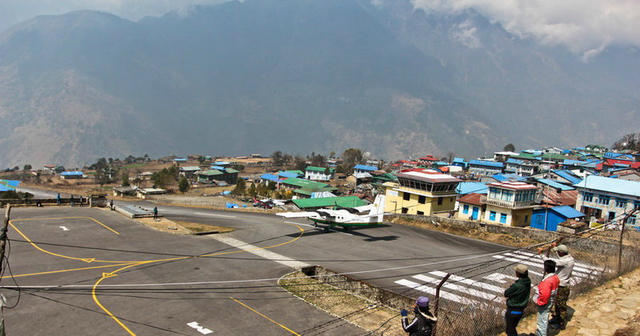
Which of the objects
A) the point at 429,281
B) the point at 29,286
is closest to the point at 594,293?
the point at 429,281

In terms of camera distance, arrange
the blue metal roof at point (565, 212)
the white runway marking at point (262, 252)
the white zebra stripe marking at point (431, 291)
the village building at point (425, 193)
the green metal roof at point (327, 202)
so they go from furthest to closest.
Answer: the green metal roof at point (327, 202)
the blue metal roof at point (565, 212)
the village building at point (425, 193)
the white runway marking at point (262, 252)
the white zebra stripe marking at point (431, 291)

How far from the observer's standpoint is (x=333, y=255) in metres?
30.8

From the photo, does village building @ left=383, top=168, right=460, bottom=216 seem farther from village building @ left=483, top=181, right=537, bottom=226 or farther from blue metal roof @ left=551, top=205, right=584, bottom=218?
blue metal roof @ left=551, top=205, right=584, bottom=218

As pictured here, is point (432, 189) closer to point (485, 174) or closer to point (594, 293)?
point (594, 293)

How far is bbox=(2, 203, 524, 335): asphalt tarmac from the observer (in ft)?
58.1

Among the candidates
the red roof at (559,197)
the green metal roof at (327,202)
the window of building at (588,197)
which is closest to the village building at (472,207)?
the red roof at (559,197)

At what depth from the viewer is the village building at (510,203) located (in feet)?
171

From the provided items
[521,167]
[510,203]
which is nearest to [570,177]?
[521,167]

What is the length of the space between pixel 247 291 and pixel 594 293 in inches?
689

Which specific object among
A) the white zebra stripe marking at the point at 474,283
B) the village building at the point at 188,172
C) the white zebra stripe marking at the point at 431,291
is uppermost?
the white zebra stripe marking at the point at 474,283

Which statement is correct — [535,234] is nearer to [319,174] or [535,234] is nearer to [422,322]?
[422,322]

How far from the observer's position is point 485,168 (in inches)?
5620

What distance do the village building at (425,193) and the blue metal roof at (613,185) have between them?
26.4m

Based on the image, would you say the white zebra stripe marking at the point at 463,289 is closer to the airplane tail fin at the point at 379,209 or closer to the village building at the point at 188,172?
the airplane tail fin at the point at 379,209
